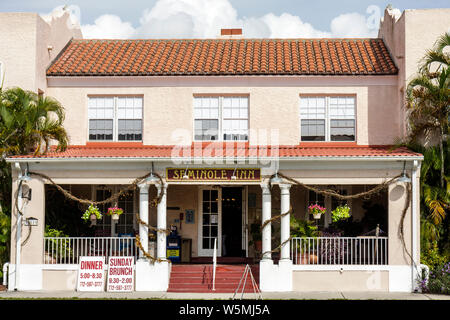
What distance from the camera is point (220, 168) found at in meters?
16.2

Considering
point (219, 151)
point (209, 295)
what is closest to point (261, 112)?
point (219, 151)

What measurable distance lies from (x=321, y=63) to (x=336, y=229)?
5453mm

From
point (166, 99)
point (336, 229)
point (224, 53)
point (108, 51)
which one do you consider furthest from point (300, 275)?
point (108, 51)

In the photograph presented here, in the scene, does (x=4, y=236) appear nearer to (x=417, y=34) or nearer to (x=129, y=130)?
(x=129, y=130)

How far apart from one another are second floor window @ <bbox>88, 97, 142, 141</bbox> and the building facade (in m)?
0.04

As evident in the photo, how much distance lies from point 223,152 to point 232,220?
3665mm

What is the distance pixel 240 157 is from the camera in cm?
1605

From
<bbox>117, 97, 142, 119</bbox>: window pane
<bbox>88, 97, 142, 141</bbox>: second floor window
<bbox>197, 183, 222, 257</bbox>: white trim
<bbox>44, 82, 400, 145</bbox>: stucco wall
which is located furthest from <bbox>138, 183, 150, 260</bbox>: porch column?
<bbox>117, 97, 142, 119</bbox>: window pane

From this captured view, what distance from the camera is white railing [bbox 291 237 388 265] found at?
16.0 m

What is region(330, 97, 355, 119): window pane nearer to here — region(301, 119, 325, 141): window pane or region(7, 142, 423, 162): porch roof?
region(301, 119, 325, 141): window pane

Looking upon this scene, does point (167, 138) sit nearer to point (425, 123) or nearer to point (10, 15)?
point (10, 15)

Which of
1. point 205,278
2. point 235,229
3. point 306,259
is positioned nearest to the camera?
point 306,259

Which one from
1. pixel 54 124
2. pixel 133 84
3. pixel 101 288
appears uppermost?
pixel 133 84

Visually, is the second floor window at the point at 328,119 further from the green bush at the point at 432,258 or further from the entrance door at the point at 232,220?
the green bush at the point at 432,258
